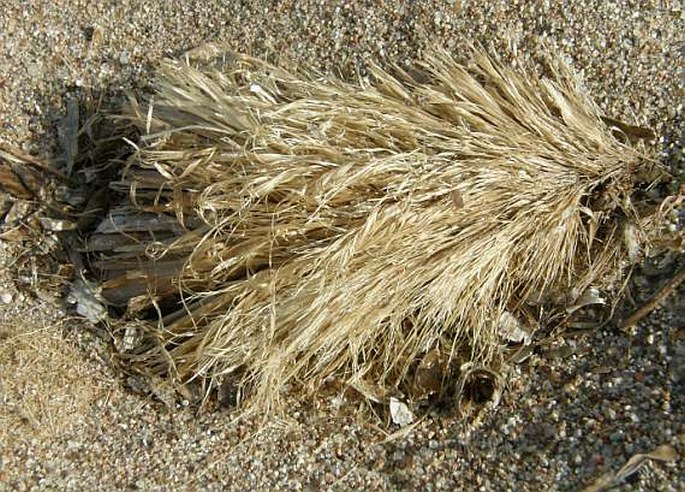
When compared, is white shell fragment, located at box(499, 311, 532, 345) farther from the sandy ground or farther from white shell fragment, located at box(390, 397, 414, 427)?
white shell fragment, located at box(390, 397, 414, 427)

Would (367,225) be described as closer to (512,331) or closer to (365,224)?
(365,224)

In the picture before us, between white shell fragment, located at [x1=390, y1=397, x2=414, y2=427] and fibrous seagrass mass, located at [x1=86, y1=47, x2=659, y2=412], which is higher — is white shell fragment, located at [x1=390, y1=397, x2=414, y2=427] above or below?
below

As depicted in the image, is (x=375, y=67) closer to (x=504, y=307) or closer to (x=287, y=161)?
(x=287, y=161)

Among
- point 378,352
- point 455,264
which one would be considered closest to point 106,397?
point 378,352

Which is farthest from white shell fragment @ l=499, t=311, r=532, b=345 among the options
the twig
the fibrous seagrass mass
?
the twig

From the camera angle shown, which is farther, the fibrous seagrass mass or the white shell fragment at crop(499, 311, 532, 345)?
the white shell fragment at crop(499, 311, 532, 345)

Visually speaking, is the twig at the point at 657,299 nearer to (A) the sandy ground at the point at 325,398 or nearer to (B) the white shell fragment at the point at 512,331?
(A) the sandy ground at the point at 325,398

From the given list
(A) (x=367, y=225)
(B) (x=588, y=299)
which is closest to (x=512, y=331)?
(B) (x=588, y=299)

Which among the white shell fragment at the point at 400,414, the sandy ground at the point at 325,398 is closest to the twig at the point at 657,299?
the sandy ground at the point at 325,398
